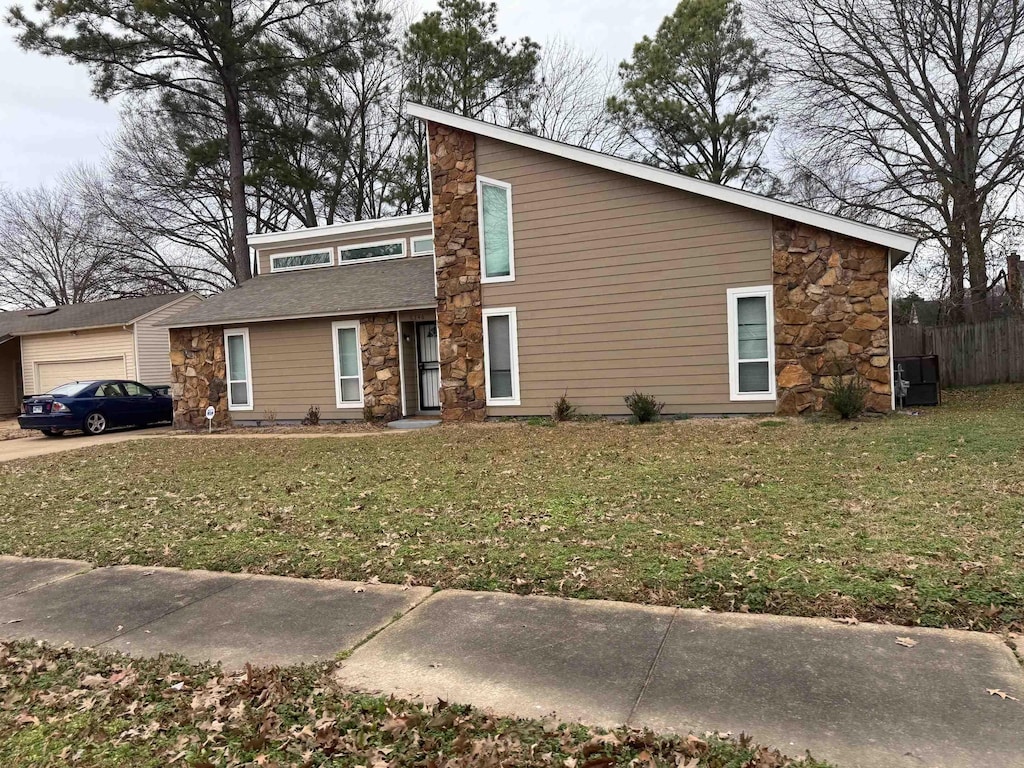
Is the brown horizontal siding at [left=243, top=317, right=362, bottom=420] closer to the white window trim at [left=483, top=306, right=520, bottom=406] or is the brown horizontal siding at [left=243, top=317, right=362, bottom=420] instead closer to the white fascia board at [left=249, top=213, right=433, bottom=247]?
the white window trim at [left=483, top=306, right=520, bottom=406]

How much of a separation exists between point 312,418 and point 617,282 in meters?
7.21

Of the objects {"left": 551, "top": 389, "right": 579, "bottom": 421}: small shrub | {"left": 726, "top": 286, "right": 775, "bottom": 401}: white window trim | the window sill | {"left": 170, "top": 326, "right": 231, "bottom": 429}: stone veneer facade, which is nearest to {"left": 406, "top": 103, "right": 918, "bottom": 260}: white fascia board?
{"left": 726, "top": 286, "right": 775, "bottom": 401}: white window trim

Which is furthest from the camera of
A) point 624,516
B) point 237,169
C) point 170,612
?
point 237,169

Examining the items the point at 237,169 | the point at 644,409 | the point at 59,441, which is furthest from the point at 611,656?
the point at 237,169

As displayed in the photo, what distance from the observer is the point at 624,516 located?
555 cm

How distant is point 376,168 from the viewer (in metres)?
28.0

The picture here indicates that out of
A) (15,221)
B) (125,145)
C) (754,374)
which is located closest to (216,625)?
(754,374)

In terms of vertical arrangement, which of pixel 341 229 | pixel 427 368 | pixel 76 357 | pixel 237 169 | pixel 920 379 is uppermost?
pixel 237 169

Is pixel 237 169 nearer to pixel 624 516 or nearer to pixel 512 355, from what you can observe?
pixel 512 355

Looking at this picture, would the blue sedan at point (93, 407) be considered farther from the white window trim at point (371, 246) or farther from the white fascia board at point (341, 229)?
the white window trim at point (371, 246)

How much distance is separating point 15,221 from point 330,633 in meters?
39.4

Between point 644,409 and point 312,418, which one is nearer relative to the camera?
point 644,409

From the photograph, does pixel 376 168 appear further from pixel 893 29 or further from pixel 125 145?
pixel 893 29

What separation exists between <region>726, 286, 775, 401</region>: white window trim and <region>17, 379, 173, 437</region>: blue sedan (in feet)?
47.7
